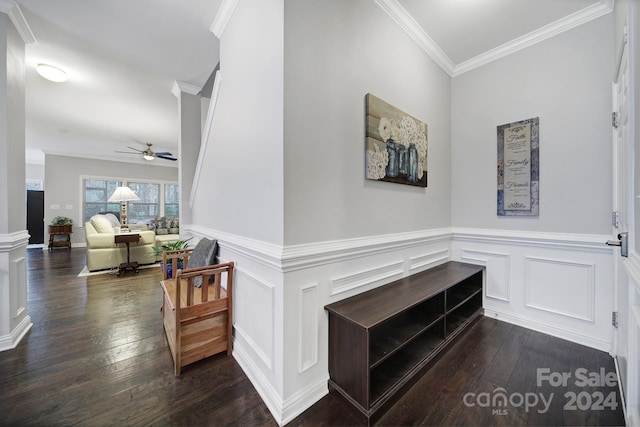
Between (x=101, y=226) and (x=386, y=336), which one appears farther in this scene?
(x=101, y=226)

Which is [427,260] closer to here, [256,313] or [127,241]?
[256,313]

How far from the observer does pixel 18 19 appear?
2076 millimetres

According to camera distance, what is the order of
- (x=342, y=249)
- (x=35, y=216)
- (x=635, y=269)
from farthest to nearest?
(x=35, y=216), (x=342, y=249), (x=635, y=269)

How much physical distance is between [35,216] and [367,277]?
10696mm

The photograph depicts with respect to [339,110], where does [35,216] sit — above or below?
below

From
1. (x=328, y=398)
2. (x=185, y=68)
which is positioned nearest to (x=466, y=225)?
(x=328, y=398)


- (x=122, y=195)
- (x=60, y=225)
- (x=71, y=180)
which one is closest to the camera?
(x=122, y=195)

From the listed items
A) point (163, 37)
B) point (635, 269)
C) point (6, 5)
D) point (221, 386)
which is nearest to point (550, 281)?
point (635, 269)

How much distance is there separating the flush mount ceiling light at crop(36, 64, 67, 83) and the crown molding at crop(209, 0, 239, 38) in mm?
2264

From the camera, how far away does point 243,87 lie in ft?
5.76

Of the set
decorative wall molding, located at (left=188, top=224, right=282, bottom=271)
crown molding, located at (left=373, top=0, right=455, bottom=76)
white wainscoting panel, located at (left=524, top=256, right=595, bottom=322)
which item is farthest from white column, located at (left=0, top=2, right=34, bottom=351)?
white wainscoting panel, located at (left=524, top=256, right=595, bottom=322)

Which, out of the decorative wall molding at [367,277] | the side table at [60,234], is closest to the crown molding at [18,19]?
the decorative wall molding at [367,277]

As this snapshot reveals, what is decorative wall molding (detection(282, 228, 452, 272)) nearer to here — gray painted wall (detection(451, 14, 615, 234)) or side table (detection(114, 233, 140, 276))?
gray painted wall (detection(451, 14, 615, 234))

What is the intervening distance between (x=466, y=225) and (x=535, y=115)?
1.22 meters
